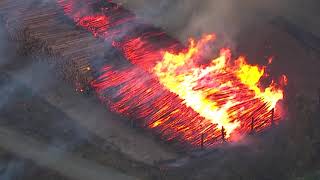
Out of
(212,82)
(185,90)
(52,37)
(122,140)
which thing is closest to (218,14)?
(212,82)

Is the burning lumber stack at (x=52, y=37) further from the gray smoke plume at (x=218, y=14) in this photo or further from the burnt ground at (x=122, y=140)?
the gray smoke plume at (x=218, y=14)

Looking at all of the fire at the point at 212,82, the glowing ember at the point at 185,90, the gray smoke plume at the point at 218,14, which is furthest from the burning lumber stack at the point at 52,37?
the gray smoke plume at the point at 218,14

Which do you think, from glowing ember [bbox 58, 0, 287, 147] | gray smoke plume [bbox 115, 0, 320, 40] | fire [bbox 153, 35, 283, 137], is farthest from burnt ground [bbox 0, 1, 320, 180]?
gray smoke plume [bbox 115, 0, 320, 40]

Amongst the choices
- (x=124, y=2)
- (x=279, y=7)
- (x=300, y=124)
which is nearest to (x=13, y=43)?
(x=124, y=2)

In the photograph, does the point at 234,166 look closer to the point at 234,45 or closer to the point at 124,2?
the point at 234,45

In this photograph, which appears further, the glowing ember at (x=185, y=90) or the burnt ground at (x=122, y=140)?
the glowing ember at (x=185, y=90)

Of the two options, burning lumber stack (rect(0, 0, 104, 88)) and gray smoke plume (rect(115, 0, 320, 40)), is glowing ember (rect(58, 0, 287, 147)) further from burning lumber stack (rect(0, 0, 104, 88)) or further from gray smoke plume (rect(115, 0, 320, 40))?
burning lumber stack (rect(0, 0, 104, 88))
